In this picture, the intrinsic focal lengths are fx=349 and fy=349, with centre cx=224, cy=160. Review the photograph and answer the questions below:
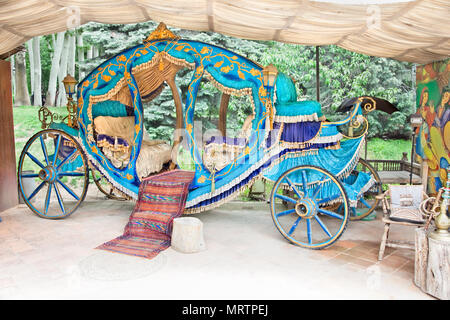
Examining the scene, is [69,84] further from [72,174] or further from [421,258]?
[421,258]

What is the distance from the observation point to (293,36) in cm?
512

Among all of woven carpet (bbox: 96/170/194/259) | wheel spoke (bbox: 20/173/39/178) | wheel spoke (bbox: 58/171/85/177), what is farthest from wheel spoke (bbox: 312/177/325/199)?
wheel spoke (bbox: 20/173/39/178)

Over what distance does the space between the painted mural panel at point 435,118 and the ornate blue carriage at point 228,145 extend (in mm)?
1071

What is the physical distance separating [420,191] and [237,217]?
2687 millimetres

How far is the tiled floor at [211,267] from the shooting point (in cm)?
314

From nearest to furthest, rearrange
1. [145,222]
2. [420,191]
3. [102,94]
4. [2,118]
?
[420,191] < [145,222] < [102,94] < [2,118]

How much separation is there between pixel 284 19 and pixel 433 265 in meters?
3.17

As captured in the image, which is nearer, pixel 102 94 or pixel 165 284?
pixel 165 284

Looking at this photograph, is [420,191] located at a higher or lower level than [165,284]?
higher

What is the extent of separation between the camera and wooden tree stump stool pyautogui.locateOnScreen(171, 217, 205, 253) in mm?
4086
